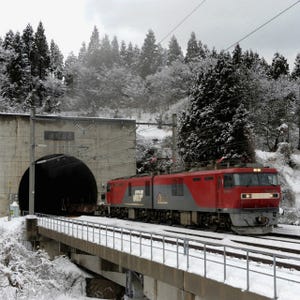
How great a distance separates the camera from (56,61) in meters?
119

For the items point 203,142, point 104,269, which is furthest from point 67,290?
point 203,142

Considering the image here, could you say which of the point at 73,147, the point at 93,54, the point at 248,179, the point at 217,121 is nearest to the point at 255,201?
the point at 248,179

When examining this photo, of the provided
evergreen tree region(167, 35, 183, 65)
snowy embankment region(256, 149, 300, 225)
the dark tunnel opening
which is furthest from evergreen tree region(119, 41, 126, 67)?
snowy embankment region(256, 149, 300, 225)

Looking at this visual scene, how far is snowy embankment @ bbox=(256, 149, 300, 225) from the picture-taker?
1754 inches

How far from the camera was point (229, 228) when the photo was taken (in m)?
20.8

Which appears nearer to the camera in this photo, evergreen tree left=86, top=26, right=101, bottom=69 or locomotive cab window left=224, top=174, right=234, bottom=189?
locomotive cab window left=224, top=174, right=234, bottom=189

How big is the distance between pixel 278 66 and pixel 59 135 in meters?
53.2

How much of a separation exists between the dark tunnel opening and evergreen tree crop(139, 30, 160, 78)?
5691 cm

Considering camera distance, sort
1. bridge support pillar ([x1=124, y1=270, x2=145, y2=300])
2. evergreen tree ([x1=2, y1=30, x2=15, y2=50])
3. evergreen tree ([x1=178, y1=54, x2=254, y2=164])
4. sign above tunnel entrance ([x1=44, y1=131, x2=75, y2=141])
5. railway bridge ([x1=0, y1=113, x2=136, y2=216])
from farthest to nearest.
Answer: evergreen tree ([x1=2, y1=30, x2=15, y2=50])
sign above tunnel entrance ([x1=44, y1=131, x2=75, y2=141])
railway bridge ([x1=0, y1=113, x2=136, y2=216])
evergreen tree ([x1=178, y1=54, x2=254, y2=164])
bridge support pillar ([x1=124, y1=270, x2=145, y2=300])

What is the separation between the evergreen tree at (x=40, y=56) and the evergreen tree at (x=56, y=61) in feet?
9.34

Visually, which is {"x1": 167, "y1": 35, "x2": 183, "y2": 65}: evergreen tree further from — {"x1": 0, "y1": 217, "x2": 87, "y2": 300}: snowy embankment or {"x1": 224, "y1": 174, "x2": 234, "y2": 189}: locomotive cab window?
{"x1": 224, "y1": 174, "x2": 234, "y2": 189}: locomotive cab window

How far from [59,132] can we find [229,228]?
93.6ft

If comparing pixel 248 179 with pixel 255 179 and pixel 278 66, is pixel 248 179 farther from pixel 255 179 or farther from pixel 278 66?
pixel 278 66

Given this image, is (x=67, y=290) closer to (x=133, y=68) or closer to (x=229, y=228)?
(x=229, y=228)
